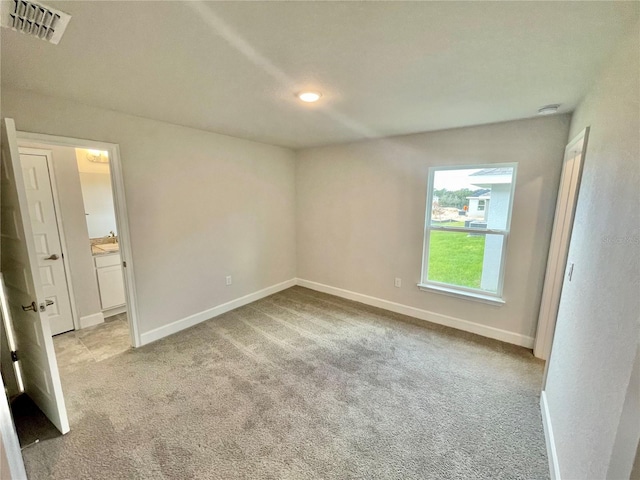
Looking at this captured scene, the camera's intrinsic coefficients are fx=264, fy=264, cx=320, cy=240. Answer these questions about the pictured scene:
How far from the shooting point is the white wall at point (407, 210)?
2.61m

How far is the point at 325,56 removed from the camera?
4.75ft

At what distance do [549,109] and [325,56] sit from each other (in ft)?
6.75

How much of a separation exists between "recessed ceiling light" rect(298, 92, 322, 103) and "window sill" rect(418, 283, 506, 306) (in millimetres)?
2530

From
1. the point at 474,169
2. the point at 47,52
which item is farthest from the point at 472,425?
the point at 47,52

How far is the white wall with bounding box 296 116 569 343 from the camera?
2.61 m

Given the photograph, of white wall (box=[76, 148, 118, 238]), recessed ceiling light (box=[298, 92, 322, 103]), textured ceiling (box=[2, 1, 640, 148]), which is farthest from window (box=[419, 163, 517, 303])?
white wall (box=[76, 148, 118, 238])

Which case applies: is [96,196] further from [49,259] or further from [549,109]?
[549,109]

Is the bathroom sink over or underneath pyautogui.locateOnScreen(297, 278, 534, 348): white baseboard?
over

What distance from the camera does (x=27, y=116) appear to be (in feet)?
6.55

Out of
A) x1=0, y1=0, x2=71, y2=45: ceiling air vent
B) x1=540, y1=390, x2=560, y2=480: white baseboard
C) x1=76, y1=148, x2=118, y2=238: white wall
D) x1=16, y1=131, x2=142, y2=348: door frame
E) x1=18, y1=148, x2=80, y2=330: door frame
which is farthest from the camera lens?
x1=76, y1=148, x2=118, y2=238: white wall

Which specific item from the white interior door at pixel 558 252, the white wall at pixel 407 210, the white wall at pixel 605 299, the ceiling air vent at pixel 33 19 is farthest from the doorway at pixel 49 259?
the white interior door at pixel 558 252

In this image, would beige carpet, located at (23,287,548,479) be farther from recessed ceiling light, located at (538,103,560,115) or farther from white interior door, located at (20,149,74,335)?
recessed ceiling light, located at (538,103,560,115)

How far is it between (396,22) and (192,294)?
3.25 metres

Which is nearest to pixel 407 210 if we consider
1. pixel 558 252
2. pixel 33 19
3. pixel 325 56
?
pixel 558 252
